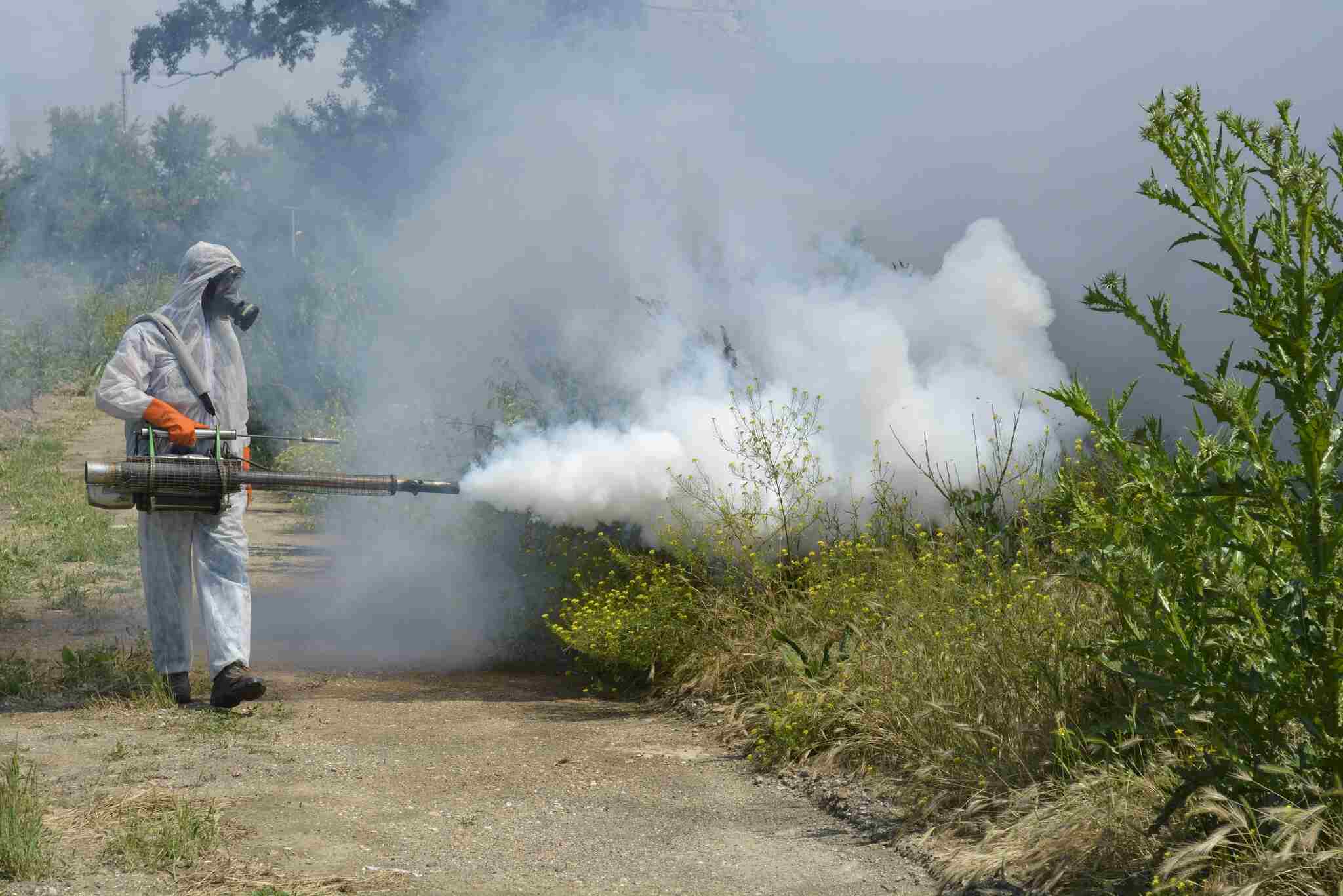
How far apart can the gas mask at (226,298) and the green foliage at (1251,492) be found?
14.2 feet

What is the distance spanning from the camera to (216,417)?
6.30m

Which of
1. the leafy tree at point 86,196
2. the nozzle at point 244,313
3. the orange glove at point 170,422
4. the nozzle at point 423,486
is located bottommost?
the nozzle at point 423,486

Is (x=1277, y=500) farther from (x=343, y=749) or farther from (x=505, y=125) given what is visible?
(x=505, y=125)

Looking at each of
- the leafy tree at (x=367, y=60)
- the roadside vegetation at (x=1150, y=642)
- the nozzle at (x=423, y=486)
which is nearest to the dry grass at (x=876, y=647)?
the roadside vegetation at (x=1150, y=642)

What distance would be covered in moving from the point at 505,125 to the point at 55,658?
4685 millimetres

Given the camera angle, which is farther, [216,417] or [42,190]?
[42,190]

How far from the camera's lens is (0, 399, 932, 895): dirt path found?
3877 mm

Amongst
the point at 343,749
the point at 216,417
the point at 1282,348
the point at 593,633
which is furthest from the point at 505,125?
the point at 1282,348

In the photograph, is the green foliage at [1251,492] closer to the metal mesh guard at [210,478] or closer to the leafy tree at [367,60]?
the metal mesh guard at [210,478]

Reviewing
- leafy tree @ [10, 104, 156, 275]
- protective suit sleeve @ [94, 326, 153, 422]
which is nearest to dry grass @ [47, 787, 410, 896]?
protective suit sleeve @ [94, 326, 153, 422]

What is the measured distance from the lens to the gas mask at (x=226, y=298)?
642 cm

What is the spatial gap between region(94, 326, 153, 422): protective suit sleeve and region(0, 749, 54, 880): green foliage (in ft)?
7.42

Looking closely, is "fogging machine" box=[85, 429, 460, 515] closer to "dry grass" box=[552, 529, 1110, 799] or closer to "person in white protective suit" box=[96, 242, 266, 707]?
"person in white protective suit" box=[96, 242, 266, 707]

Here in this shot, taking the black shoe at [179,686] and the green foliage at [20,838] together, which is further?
the black shoe at [179,686]
